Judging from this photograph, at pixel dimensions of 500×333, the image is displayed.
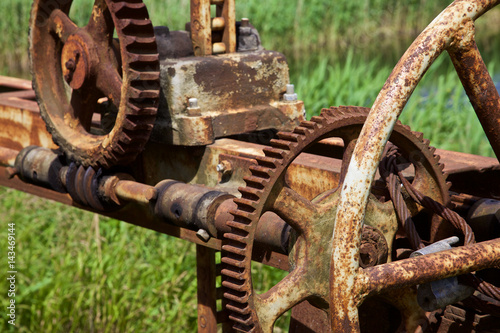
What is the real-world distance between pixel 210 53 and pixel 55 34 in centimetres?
50

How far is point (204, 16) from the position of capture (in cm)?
231

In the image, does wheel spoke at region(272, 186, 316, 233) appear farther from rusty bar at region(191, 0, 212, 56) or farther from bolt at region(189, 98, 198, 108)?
rusty bar at region(191, 0, 212, 56)

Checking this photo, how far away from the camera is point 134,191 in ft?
6.53

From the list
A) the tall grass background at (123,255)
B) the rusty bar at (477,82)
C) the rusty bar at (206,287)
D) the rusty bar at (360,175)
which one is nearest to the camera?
the rusty bar at (360,175)

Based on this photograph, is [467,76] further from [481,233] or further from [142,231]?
[142,231]

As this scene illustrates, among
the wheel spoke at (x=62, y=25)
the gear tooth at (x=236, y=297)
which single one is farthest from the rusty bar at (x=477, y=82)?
the wheel spoke at (x=62, y=25)

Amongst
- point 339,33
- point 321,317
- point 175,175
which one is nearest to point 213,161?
point 175,175

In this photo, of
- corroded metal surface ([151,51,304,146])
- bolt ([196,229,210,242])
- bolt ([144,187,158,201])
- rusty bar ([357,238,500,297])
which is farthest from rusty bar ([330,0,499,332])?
corroded metal surface ([151,51,304,146])

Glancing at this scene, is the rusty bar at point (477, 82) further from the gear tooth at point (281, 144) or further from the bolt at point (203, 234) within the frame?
the bolt at point (203, 234)

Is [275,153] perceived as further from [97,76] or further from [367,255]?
[97,76]

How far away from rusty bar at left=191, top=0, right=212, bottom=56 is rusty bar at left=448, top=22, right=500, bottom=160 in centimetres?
108

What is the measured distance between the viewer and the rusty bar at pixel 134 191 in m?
1.92

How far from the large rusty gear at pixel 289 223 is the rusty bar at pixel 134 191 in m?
0.46

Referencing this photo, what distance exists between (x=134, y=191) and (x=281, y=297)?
26.3 inches
